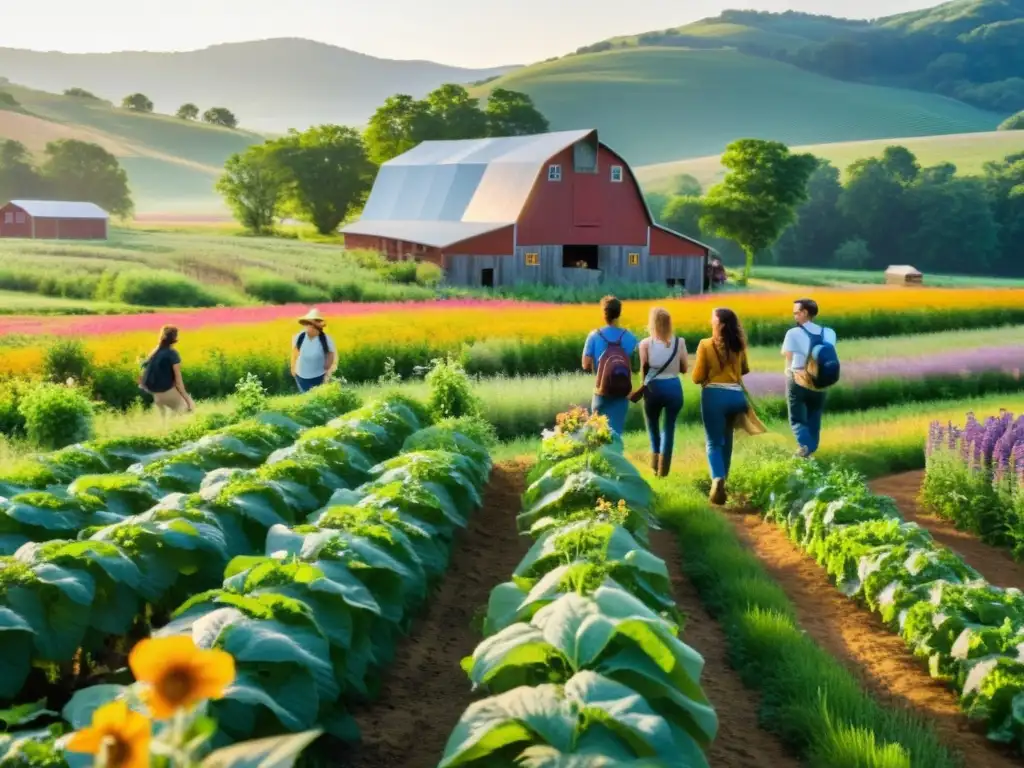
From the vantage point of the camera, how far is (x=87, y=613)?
18.6ft

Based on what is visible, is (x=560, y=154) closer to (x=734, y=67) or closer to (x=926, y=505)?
(x=926, y=505)

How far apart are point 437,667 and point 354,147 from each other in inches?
2685

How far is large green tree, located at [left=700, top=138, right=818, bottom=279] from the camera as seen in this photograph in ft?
206

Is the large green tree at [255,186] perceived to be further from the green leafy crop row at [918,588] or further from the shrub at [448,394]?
the green leafy crop row at [918,588]

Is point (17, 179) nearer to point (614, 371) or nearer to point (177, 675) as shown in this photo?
point (614, 371)

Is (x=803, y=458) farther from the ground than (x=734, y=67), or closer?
closer

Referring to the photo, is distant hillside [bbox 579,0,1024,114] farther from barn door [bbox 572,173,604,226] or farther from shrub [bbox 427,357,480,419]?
shrub [bbox 427,357,480,419]

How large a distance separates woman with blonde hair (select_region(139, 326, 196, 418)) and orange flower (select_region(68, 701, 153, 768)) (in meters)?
11.9

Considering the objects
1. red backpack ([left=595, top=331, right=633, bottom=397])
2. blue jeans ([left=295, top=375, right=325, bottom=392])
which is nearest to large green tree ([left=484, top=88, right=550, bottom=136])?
blue jeans ([left=295, top=375, right=325, bottom=392])

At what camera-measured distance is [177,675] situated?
2.03 m

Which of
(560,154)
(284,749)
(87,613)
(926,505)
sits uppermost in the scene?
(560,154)

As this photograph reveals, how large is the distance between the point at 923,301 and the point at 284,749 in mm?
33964

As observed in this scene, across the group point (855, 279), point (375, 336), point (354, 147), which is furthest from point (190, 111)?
point (375, 336)

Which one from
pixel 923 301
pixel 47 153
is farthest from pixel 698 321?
pixel 47 153
